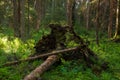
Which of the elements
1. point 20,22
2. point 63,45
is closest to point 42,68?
point 63,45

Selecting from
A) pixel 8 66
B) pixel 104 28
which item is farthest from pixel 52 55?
pixel 104 28

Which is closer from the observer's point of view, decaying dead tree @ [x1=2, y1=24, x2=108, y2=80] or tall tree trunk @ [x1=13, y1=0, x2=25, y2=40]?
Answer: decaying dead tree @ [x1=2, y1=24, x2=108, y2=80]

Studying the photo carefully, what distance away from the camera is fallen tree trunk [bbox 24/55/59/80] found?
6.68 metres

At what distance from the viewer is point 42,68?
7711 mm

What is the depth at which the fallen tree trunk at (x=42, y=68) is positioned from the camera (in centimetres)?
668

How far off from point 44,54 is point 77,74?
1.47 m

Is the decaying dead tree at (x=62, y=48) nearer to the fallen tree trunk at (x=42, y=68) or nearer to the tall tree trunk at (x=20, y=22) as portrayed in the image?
the fallen tree trunk at (x=42, y=68)

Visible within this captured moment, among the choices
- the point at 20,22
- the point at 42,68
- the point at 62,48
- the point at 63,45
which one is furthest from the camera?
the point at 20,22

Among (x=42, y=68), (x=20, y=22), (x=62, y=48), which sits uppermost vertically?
(x=20, y=22)

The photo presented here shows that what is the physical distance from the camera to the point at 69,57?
965 cm

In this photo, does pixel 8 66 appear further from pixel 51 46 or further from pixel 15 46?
pixel 15 46

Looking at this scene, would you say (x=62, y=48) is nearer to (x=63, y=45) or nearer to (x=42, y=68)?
(x=63, y=45)

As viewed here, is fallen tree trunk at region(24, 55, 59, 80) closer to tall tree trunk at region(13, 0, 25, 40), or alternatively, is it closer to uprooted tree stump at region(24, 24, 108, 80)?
uprooted tree stump at region(24, 24, 108, 80)

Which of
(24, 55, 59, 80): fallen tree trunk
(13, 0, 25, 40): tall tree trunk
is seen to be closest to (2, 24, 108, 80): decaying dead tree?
(24, 55, 59, 80): fallen tree trunk
